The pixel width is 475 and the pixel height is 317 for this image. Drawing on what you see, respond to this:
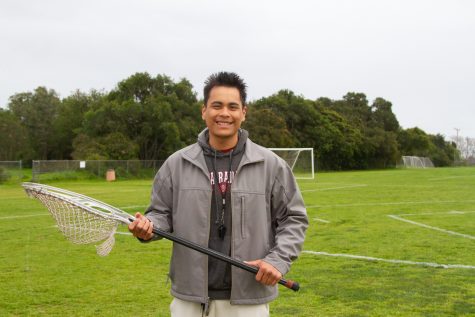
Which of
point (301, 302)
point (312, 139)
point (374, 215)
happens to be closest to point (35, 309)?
point (301, 302)

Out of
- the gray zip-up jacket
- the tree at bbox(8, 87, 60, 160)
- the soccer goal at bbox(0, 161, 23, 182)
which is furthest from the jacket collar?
the tree at bbox(8, 87, 60, 160)

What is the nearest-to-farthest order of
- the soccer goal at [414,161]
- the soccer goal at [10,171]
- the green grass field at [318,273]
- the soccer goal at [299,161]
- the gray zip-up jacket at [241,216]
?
the gray zip-up jacket at [241,216] < the green grass field at [318,273] < the soccer goal at [10,171] < the soccer goal at [299,161] < the soccer goal at [414,161]

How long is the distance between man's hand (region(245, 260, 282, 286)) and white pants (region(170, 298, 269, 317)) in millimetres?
185

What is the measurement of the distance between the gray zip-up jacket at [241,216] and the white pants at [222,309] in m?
0.05

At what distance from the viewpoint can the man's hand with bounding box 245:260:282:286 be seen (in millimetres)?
2979

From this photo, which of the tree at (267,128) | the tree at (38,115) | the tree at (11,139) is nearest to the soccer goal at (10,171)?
the tree at (11,139)

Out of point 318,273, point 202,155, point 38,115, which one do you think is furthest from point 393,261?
point 38,115

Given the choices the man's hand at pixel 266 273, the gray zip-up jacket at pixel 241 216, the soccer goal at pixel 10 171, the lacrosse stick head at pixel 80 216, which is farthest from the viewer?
the soccer goal at pixel 10 171

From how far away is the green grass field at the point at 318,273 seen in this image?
6.23 meters

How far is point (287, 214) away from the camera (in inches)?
127

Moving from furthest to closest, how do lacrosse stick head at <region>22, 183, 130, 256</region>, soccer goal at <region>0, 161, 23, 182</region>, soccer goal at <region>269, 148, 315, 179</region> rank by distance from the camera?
soccer goal at <region>269, 148, 315, 179</region> → soccer goal at <region>0, 161, 23, 182</region> → lacrosse stick head at <region>22, 183, 130, 256</region>

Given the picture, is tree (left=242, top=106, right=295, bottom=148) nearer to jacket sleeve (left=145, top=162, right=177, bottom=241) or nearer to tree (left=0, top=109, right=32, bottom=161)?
tree (left=0, top=109, right=32, bottom=161)

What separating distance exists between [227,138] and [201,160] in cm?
20

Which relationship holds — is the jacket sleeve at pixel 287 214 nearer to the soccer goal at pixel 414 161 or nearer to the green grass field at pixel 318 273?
the green grass field at pixel 318 273
